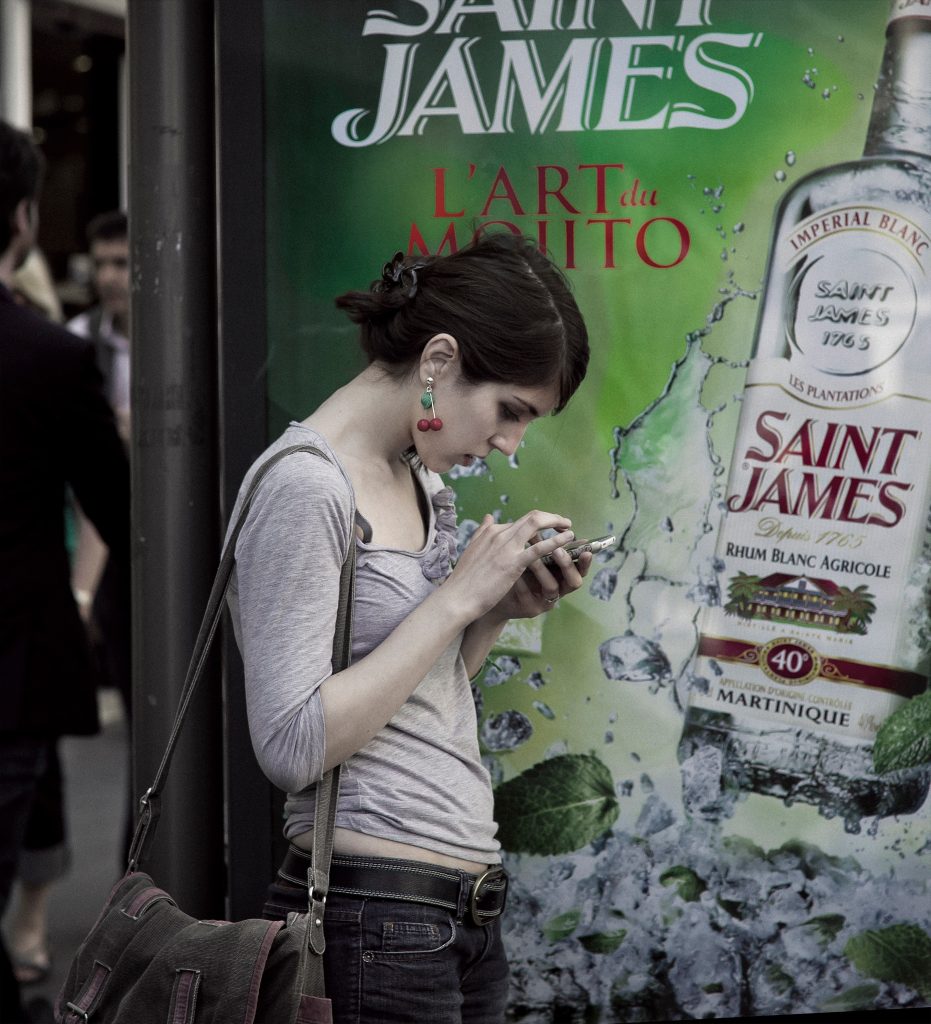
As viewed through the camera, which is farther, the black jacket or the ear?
the black jacket

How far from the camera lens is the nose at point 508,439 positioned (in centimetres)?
174

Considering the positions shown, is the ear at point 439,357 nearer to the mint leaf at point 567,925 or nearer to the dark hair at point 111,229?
the mint leaf at point 567,925

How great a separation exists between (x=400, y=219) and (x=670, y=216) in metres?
0.44

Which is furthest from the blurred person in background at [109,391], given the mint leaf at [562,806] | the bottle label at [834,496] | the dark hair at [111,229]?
the bottle label at [834,496]

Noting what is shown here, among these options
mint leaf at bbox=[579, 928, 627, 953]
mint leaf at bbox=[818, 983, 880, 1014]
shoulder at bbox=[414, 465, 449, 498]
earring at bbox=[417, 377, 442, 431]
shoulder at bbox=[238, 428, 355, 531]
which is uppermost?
earring at bbox=[417, 377, 442, 431]

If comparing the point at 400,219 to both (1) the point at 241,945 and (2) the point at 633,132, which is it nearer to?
(2) the point at 633,132

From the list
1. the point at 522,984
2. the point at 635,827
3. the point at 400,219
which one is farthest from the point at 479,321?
the point at 522,984

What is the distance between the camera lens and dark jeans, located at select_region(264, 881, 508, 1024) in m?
1.63

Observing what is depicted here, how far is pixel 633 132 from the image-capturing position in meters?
2.27

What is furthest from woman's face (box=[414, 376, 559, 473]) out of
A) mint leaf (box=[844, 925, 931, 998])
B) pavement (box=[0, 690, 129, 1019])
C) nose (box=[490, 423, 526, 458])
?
pavement (box=[0, 690, 129, 1019])

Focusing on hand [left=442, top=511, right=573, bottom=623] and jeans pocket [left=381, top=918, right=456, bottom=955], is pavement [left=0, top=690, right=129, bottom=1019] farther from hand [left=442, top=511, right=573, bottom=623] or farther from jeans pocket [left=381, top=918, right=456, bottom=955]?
hand [left=442, top=511, right=573, bottom=623]

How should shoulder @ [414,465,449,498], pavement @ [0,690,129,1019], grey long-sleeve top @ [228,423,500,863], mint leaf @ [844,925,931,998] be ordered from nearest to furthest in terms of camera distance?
grey long-sleeve top @ [228,423,500,863] < shoulder @ [414,465,449,498] < mint leaf @ [844,925,931,998] < pavement @ [0,690,129,1019]

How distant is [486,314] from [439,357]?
8 cm

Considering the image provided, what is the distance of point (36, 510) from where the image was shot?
9.14 ft
